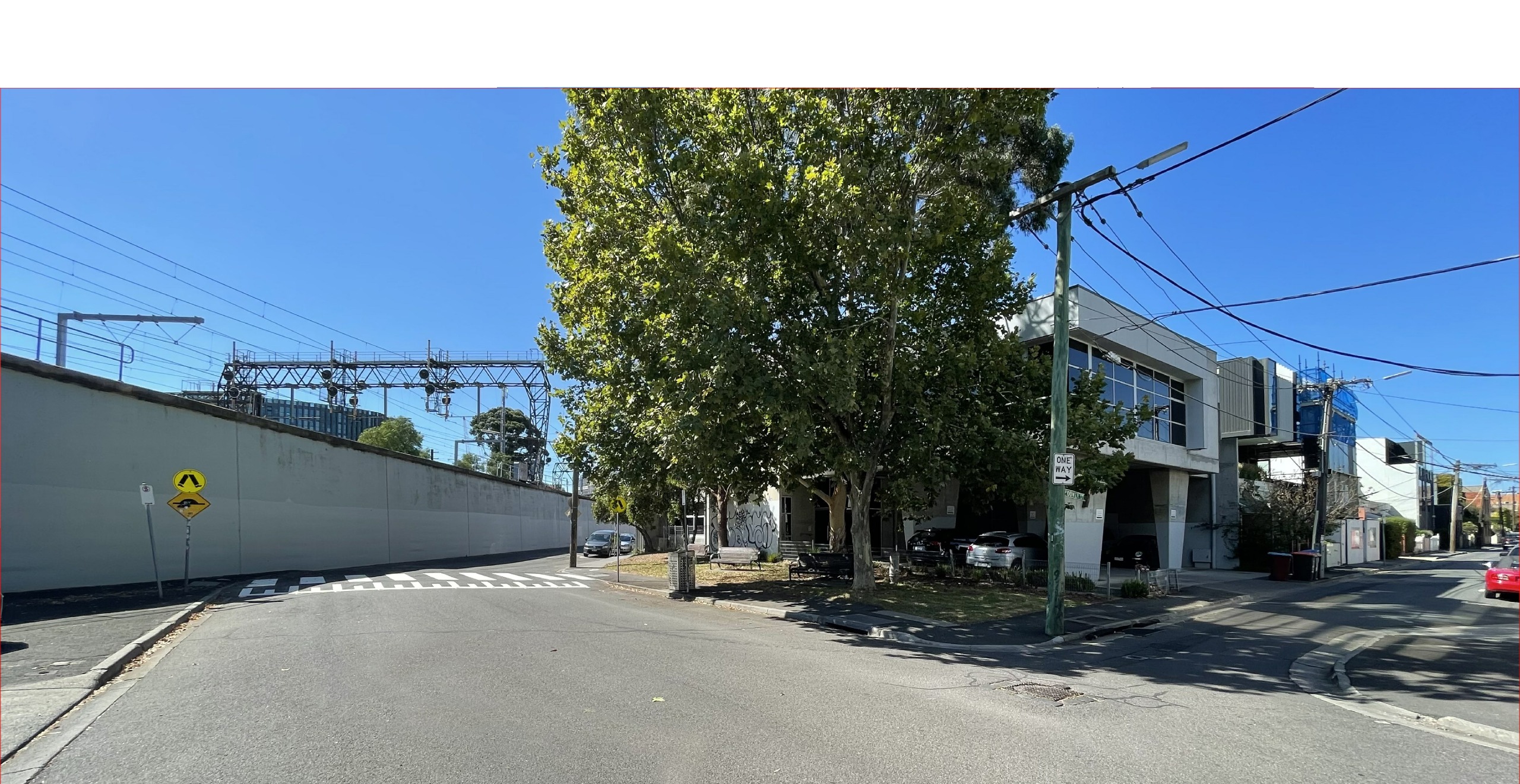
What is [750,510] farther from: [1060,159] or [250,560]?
[1060,159]

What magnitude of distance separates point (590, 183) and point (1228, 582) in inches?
911

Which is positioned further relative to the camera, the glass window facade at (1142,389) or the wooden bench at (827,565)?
the glass window facade at (1142,389)

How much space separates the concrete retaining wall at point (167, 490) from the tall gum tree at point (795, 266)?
39.3ft

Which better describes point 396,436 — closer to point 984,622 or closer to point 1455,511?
point 984,622

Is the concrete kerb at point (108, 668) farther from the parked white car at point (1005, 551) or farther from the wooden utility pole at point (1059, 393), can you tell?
the parked white car at point (1005, 551)

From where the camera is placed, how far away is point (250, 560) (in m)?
25.8

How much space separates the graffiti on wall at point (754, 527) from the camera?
39344 millimetres

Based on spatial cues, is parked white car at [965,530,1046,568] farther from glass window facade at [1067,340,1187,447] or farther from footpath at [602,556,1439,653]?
glass window facade at [1067,340,1187,447]

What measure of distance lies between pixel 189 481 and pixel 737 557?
18.4m

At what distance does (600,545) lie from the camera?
138 ft

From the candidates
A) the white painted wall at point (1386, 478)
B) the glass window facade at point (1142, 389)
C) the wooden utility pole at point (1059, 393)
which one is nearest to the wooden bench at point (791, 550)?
the glass window facade at point (1142, 389)

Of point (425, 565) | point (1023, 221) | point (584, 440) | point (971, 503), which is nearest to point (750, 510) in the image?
point (425, 565)

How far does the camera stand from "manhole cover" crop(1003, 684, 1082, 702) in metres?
8.34

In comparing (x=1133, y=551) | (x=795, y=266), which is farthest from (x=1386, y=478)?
(x=795, y=266)
